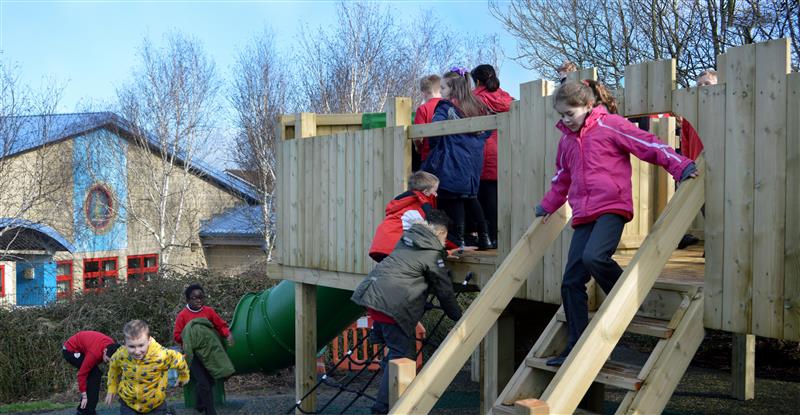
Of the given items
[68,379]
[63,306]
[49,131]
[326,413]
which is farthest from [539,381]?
[49,131]

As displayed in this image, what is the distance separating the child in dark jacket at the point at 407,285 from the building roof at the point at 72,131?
68.8ft

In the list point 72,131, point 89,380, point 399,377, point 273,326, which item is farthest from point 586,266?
point 72,131

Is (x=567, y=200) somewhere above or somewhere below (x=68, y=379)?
above

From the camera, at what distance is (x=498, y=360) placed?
279 inches

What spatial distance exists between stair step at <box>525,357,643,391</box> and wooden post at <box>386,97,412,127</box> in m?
3.43

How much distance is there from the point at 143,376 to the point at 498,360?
2.90 metres

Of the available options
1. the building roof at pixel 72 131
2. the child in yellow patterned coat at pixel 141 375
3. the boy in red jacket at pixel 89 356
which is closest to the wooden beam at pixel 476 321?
the child in yellow patterned coat at pixel 141 375

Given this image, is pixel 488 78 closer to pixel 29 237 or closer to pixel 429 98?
pixel 429 98

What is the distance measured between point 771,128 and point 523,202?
217 cm

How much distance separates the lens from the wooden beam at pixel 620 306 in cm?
378

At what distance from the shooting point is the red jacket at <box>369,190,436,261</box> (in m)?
6.52

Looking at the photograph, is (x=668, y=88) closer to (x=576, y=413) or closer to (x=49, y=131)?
(x=576, y=413)

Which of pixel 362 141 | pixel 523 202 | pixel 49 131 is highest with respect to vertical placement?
pixel 49 131

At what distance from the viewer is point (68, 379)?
1447cm
